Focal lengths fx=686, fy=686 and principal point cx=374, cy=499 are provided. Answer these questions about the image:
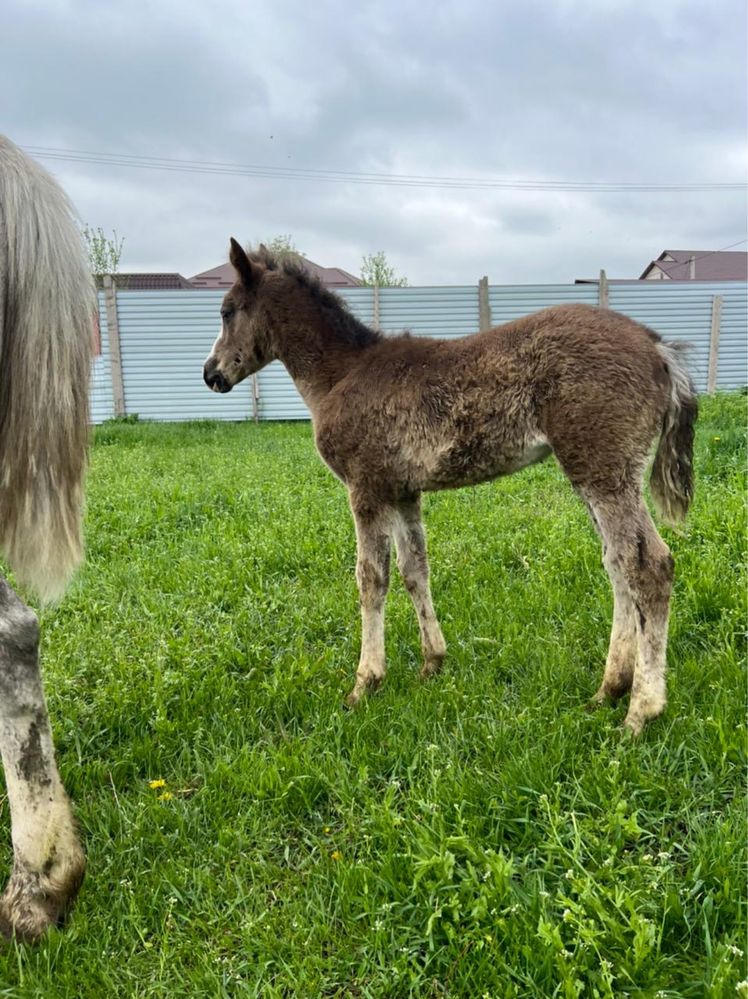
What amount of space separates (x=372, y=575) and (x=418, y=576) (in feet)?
1.06

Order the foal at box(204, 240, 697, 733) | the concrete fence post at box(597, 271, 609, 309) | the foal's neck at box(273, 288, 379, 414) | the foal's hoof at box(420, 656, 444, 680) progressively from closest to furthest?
the foal at box(204, 240, 697, 733)
the foal's hoof at box(420, 656, 444, 680)
the foal's neck at box(273, 288, 379, 414)
the concrete fence post at box(597, 271, 609, 309)

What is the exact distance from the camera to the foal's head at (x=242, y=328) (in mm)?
3906

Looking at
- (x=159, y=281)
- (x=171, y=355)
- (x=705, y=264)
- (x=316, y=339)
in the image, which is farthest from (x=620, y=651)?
(x=705, y=264)

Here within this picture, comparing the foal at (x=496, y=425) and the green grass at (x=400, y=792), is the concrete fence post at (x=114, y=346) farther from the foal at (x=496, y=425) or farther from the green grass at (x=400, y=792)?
the foal at (x=496, y=425)

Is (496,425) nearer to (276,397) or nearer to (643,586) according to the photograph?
(643,586)

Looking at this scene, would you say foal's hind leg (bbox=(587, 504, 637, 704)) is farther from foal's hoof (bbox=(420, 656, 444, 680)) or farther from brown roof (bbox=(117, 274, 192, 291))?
brown roof (bbox=(117, 274, 192, 291))

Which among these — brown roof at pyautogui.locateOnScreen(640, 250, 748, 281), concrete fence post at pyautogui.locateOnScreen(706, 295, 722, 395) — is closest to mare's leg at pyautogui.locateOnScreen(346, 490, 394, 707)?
concrete fence post at pyautogui.locateOnScreen(706, 295, 722, 395)

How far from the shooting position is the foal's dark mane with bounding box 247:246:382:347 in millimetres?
3812

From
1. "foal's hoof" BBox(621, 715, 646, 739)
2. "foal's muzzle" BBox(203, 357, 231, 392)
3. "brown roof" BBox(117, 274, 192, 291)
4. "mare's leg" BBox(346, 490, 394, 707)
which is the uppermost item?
"brown roof" BBox(117, 274, 192, 291)

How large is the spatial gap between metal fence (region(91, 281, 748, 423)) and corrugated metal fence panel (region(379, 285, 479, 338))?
0.07ft

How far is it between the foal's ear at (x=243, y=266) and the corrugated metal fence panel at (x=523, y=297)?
12.1 m

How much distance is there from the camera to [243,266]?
3.85 m

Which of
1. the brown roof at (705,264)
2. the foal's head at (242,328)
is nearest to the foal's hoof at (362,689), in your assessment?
the foal's head at (242,328)

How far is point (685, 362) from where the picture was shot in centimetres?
293
